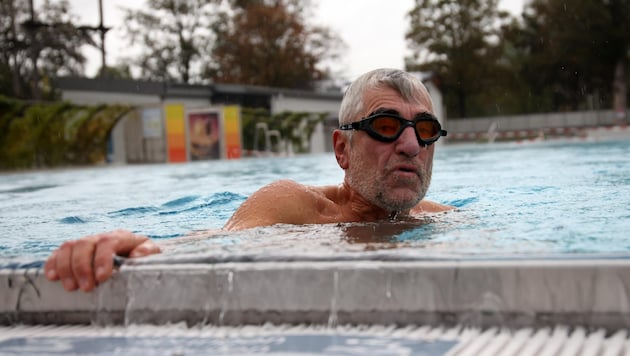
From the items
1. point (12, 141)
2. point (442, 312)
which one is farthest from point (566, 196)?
point (12, 141)

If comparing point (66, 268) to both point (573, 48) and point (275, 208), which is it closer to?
point (275, 208)

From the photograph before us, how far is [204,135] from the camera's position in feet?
70.8

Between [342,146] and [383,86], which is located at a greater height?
[383,86]

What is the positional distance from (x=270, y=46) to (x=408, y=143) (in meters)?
39.2

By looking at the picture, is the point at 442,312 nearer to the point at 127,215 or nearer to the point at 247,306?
the point at 247,306

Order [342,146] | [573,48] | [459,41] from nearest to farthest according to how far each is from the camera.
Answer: [342,146] → [573,48] → [459,41]

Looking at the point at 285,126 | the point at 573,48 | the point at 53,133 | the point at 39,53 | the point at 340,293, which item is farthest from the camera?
the point at 573,48

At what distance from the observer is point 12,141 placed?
1786cm

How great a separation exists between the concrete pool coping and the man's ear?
60.1 inches

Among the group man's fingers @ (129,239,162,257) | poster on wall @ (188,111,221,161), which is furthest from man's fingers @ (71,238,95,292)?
poster on wall @ (188,111,221,161)

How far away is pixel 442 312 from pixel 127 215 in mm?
4541

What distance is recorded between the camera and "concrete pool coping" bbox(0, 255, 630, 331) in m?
1.71

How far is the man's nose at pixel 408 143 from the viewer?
3104 millimetres

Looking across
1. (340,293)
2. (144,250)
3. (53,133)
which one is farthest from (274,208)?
(53,133)
